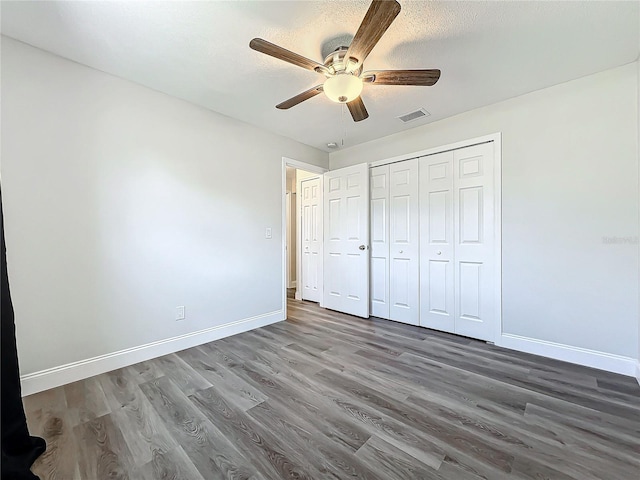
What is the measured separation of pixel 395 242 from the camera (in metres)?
3.54

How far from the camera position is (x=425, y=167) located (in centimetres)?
326

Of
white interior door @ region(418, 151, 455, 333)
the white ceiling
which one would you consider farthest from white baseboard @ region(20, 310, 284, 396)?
the white ceiling

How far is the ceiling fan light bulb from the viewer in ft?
5.89

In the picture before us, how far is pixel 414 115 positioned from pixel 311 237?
8.05 feet

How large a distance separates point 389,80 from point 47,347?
124 inches

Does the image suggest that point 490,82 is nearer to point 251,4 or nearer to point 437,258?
point 437,258

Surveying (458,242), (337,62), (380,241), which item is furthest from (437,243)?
(337,62)

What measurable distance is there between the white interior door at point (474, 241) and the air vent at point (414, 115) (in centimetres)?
55

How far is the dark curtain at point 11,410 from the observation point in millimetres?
1259

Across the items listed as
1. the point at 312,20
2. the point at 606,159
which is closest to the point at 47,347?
the point at 312,20

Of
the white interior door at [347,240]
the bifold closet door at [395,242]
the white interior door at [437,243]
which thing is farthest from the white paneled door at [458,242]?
the white interior door at [347,240]

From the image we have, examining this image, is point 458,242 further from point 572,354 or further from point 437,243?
point 572,354

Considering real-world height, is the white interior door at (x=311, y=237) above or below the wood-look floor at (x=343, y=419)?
above

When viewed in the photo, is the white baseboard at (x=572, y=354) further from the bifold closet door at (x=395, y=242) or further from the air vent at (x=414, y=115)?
the air vent at (x=414, y=115)
